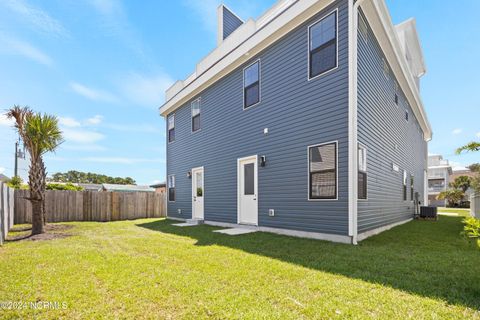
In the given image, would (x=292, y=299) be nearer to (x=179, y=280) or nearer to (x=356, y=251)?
(x=179, y=280)

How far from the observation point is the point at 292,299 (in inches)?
97.7

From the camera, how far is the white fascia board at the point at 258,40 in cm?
591

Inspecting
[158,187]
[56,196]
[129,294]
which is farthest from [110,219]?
[158,187]

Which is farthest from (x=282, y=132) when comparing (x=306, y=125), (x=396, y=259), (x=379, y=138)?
(x=396, y=259)

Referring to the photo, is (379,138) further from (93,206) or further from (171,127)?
(93,206)

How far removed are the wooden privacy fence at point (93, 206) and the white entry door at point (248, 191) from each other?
6.98 meters

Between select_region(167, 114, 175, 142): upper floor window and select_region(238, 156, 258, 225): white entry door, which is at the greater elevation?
select_region(167, 114, 175, 142): upper floor window

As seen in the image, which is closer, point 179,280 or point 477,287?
point 477,287

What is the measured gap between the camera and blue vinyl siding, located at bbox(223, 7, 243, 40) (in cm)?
1011

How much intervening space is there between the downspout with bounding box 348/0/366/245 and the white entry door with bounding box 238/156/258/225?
9.39 ft

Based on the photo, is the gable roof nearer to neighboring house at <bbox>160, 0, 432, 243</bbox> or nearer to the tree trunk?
neighboring house at <bbox>160, 0, 432, 243</bbox>

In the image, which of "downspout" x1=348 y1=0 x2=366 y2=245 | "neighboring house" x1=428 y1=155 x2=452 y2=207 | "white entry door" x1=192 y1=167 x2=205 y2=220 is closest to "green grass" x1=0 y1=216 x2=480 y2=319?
"downspout" x1=348 y1=0 x2=366 y2=245

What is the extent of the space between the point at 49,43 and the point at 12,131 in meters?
2.73

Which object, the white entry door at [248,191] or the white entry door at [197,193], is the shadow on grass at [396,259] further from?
the white entry door at [197,193]
